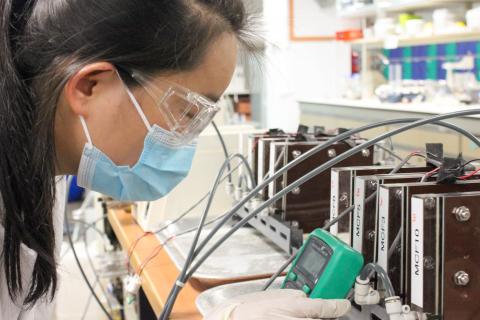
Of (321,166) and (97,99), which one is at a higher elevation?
(97,99)

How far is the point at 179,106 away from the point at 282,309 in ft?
1.17

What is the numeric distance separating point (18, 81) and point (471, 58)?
123 inches

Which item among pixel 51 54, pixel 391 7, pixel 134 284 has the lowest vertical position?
pixel 134 284

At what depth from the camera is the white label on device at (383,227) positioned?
845 millimetres

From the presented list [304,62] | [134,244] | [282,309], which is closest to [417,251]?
[282,309]

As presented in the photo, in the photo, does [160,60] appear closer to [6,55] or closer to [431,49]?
[6,55]

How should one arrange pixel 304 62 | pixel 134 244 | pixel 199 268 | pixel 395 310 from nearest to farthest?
pixel 395 310
pixel 199 268
pixel 134 244
pixel 304 62

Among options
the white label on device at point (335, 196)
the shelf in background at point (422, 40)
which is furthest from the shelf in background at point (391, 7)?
the white label on device at point (335, 196)

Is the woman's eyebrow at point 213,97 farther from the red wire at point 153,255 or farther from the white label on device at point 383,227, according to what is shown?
the red wire at point 153,255

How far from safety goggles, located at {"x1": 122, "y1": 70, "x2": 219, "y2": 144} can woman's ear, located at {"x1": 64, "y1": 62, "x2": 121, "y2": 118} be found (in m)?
0.03

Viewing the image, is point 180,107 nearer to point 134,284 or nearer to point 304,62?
point 134,284

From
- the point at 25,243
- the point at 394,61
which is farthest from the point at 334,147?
the point at 394,61

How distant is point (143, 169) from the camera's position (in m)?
0.96

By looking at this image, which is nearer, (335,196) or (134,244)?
(335,196)
